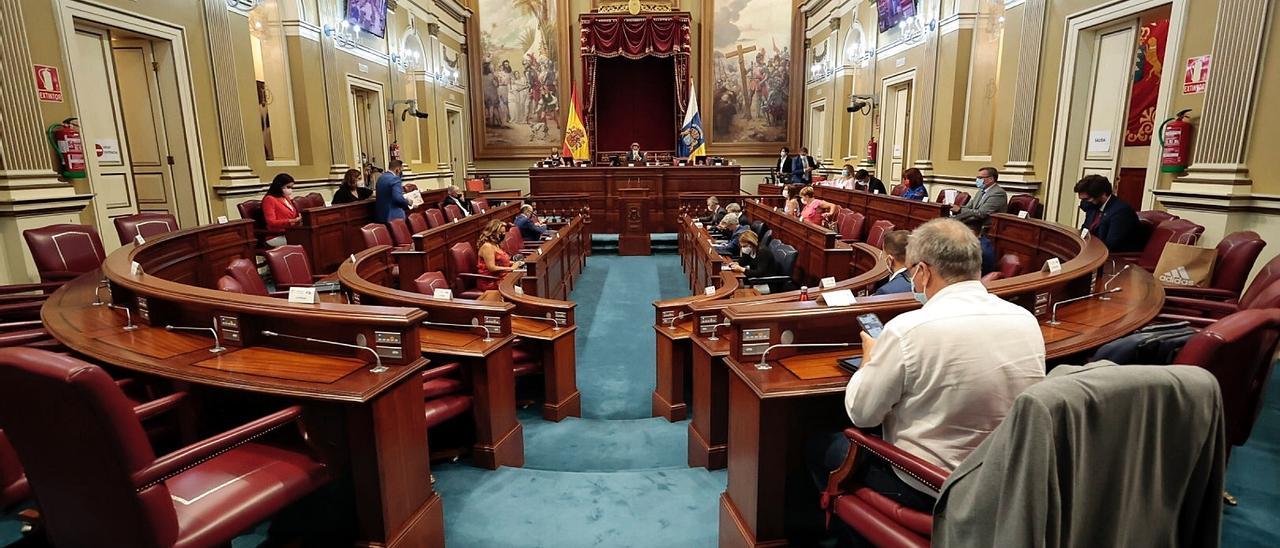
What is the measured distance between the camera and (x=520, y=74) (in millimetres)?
15305

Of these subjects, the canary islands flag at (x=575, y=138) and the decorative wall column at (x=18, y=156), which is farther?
the canary islands flag at (x=575, y=138)

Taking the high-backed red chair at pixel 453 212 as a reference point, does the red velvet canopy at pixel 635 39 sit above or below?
above

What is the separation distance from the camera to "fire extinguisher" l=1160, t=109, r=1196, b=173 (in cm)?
516

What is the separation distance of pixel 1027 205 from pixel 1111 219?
8.06 feet

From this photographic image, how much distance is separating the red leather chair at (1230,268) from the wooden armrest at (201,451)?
4.62 metres

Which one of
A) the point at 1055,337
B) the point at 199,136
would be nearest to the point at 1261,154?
the point at 1055,337

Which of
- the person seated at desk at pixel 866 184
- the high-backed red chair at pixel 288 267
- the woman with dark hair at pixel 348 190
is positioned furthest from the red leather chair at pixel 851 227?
the woman with dark hair at pixel 348 190

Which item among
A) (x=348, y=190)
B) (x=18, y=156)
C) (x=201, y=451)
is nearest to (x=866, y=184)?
(x=348, y=190)

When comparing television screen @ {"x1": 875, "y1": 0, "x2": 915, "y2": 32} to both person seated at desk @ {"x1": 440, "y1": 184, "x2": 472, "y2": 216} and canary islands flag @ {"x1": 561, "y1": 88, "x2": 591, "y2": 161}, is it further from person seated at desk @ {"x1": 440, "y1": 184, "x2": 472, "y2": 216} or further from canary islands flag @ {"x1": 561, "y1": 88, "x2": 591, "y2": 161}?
person seated at desk @ {"x1": 440, "y1": 184, "x2": 472, "y2": 216}

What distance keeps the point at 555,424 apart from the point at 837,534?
1.95 metres

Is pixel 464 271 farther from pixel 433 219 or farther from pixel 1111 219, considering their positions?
pixel 1111 219

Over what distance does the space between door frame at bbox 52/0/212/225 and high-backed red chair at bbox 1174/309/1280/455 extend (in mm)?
7927

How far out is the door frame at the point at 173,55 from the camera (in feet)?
17.9

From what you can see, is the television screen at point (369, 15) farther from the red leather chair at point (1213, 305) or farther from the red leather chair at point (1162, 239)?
the red leather chair at point (1213, 305)
